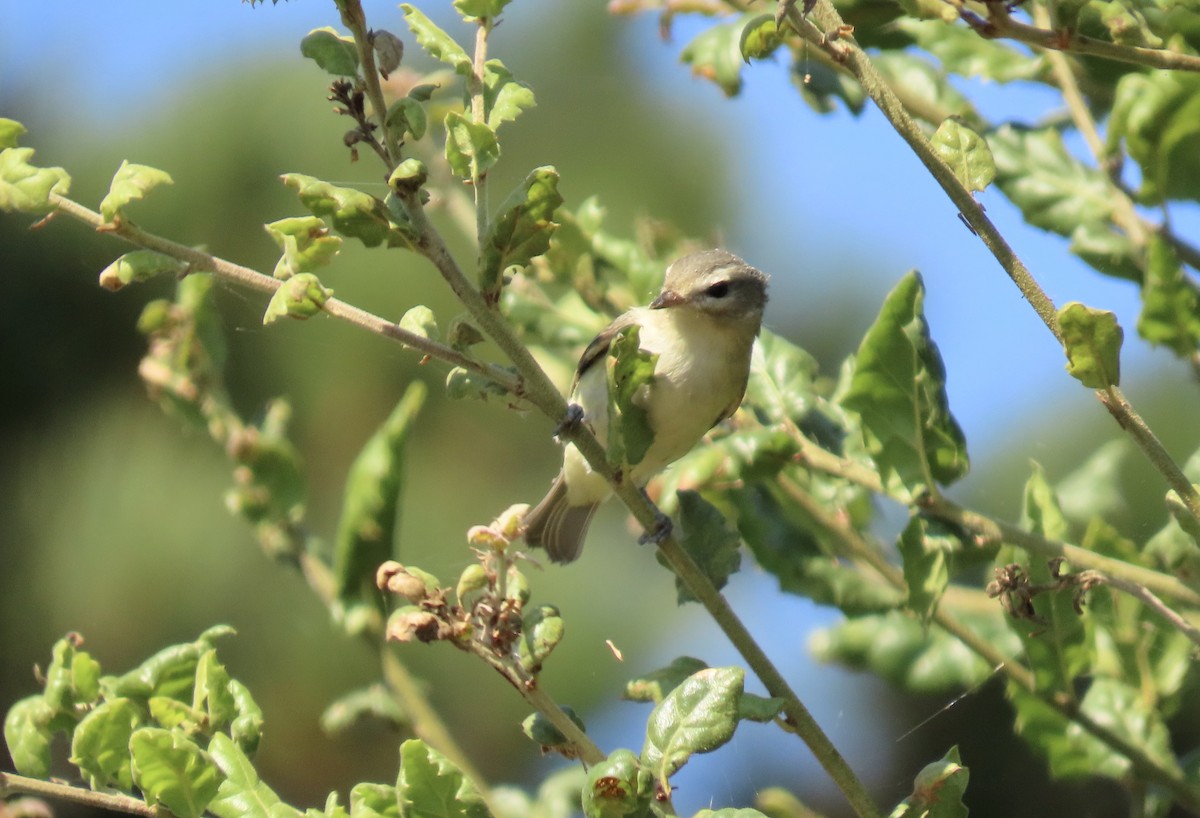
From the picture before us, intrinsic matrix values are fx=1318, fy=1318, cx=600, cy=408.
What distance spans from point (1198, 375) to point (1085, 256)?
366 mm

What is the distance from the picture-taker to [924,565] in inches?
87.4

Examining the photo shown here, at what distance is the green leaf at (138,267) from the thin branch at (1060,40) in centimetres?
95

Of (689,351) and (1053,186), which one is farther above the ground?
(1053,186)

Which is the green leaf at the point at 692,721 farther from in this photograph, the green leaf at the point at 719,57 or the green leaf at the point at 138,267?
the green leaf at the point at 719,57

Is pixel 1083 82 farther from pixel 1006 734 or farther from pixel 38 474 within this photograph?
pixel 38 474

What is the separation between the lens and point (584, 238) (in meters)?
3.18

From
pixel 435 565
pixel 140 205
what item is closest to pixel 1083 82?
pixel 435 565

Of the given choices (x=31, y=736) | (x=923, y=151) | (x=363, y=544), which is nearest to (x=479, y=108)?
(x=923, y=151)

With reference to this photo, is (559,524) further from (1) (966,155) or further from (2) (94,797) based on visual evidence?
(1) (966,155)

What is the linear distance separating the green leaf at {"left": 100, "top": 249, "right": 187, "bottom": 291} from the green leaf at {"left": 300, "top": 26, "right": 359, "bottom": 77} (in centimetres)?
29

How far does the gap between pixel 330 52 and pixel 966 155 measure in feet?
2.55

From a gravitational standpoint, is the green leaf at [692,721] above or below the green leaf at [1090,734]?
above

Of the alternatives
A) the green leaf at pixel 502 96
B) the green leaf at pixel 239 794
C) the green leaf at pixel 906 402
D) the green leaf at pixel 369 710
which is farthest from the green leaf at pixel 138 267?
the green leaf at pixel 369 710

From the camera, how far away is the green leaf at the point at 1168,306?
2.32m
